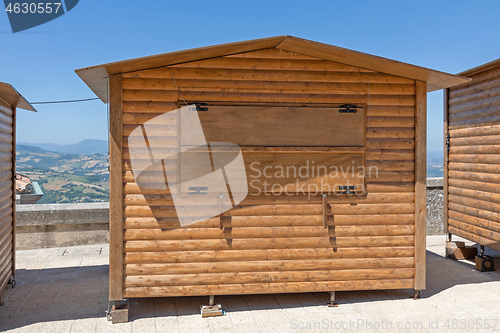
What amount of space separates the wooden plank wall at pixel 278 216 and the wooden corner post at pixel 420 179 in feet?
0.19

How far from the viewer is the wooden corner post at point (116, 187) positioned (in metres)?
3.86

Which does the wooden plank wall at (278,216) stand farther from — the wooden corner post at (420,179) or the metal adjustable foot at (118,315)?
the metal adjustable foot at (118,315)

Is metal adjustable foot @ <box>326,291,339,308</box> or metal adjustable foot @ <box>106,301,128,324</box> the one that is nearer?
metal adjustable foot @ <box>106,301,128,324</box>

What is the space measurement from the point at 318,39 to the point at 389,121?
4.56 feet

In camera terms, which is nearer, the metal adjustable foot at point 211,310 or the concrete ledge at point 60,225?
the metal adjustable foot at point 211,310

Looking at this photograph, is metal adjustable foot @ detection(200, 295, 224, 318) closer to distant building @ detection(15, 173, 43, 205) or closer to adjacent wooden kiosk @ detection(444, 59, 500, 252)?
adjacent wooden kiosk @ detection(444, 59, 500, 252)

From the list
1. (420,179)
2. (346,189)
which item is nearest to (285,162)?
(346,189)

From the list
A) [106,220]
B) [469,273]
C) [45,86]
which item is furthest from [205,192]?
[45,86]

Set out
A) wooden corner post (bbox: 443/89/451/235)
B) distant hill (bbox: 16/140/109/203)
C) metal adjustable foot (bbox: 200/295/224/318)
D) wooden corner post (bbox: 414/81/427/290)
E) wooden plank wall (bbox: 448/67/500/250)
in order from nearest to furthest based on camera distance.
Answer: metal adjustable foot (bbox: 200/295/224/318), wooden corner post (bbox: 414/81/427/290), wooden plank wall (bbox: 448/67/500/250), wooden corner post (bbox: 443/89/451/235), distant hill (bbox: 16/140/109/203)

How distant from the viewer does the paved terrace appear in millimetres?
3686

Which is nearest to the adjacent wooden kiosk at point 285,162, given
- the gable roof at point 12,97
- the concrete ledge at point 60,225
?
the gable roof at point 12,97

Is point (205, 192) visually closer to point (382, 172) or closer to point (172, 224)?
point (172, 224)

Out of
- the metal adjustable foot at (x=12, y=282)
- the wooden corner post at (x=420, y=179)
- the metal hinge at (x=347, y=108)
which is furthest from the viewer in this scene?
the metal adjustable foot at (x=12, y=282)

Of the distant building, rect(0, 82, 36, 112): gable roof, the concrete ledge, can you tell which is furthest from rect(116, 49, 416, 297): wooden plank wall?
the distant building
